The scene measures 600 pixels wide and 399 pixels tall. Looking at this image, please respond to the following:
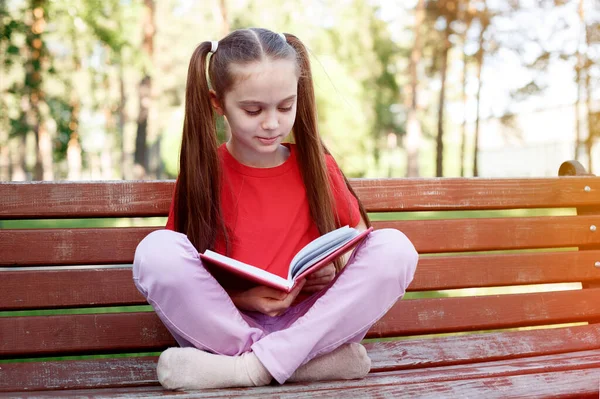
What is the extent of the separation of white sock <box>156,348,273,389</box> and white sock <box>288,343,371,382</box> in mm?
135

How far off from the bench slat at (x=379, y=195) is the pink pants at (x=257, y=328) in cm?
55

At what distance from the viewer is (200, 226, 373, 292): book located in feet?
6.34

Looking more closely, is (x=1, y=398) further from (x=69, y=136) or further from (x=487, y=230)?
(x=69, y=136)

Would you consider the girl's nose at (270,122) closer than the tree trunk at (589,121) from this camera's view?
Yes

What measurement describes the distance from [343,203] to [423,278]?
0.50 meters

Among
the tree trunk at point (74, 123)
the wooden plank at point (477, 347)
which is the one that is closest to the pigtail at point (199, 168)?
the wooden plank at point (477, 347)

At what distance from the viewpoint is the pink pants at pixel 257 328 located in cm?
203

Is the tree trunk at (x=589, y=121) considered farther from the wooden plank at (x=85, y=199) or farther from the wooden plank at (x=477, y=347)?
the wooden plank at (x=85, y=199)

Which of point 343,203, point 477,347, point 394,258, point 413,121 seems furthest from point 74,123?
point 394,258

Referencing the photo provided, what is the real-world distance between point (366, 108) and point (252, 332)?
961 inches

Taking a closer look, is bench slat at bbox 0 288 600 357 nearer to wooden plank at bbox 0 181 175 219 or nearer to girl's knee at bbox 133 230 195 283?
wooden plank at bbox 0 181 175 219

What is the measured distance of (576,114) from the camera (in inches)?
629

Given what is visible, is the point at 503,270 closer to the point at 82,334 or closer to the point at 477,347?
the point at 477,347

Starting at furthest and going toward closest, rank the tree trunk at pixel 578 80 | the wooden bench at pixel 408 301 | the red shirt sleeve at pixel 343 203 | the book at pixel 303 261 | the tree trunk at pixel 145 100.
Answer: the tree trunk at pixel 578 80 < the tree trunk at pixel 145 100 < the red shirt sleeve at pixel 343 203 < the wooden bench at pixel 408 301 < the book at pixel 303 261
